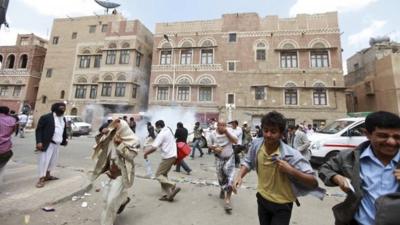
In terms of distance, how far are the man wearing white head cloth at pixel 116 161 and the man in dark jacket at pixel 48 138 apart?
7.35 feet

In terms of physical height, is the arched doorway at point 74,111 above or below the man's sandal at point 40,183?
above

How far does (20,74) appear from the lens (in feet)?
110

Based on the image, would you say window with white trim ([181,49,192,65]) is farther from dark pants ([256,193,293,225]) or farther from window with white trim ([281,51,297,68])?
dark pants ([256,193,293,225])

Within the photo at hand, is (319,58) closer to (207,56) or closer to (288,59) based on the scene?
(288,59)

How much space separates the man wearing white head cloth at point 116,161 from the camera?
135 inches

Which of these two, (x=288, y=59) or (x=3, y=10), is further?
(x=288, y=59)

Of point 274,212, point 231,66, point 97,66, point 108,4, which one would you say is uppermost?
point 108,4

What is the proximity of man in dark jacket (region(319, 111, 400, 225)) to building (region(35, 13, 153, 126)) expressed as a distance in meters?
27.2

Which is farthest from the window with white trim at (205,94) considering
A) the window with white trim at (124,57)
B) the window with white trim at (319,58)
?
the window with white trim at (319,58)

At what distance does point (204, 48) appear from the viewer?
2728 centimetres

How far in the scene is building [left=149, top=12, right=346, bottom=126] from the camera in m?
23.7

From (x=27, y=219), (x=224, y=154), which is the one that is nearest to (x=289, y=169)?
(x=224, y=154)

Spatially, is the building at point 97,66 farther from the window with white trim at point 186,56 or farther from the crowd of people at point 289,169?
the crowd of people at point 289,169

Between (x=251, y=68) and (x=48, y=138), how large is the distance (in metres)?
22.8
